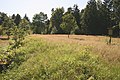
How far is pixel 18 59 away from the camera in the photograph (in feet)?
76.1

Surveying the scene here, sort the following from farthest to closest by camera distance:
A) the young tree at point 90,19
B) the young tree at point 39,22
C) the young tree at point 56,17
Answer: the young tree at point 39,22 → the young tree at point 56,17 → the young tree at point 90,19

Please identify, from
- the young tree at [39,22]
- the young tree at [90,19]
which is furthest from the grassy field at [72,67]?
the young tree at [39,22]

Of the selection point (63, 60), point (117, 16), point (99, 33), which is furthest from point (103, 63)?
point (99, 33)

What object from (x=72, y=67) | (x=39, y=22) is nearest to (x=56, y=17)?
(x=39, y=22)

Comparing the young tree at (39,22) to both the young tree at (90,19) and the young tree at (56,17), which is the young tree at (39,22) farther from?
the young tree at (90,19)

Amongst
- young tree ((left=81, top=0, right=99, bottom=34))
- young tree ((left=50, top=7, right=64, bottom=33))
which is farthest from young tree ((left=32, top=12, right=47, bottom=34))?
young tree ((left=81, top=0, right=99, bottom=34))

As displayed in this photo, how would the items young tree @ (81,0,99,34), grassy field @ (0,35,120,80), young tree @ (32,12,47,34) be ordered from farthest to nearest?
young tree @ (32,12,47,34), young tree @ (81,0,99,34), grassy field @ (0,35,120,80)

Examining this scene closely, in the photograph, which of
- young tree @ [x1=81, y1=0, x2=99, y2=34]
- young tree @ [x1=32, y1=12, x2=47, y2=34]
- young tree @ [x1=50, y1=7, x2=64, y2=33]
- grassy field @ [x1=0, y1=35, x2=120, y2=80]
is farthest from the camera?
young tree @ [x1=32, y1=12, x2=47, y2=34]

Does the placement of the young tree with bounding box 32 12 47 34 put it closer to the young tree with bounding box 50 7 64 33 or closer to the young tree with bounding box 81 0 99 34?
the young tree with bounding box 50 7 64 33

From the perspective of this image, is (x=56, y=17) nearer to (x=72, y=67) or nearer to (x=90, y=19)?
(x=90, y=19)

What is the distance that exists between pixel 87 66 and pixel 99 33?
59849 mm

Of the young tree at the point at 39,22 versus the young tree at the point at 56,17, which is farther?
the young tree at the point at 39,22

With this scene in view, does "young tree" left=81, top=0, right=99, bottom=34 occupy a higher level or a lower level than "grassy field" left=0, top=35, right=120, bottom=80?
higher

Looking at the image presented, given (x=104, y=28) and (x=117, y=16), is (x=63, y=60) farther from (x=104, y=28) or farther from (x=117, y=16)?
(x=104, y=28)
